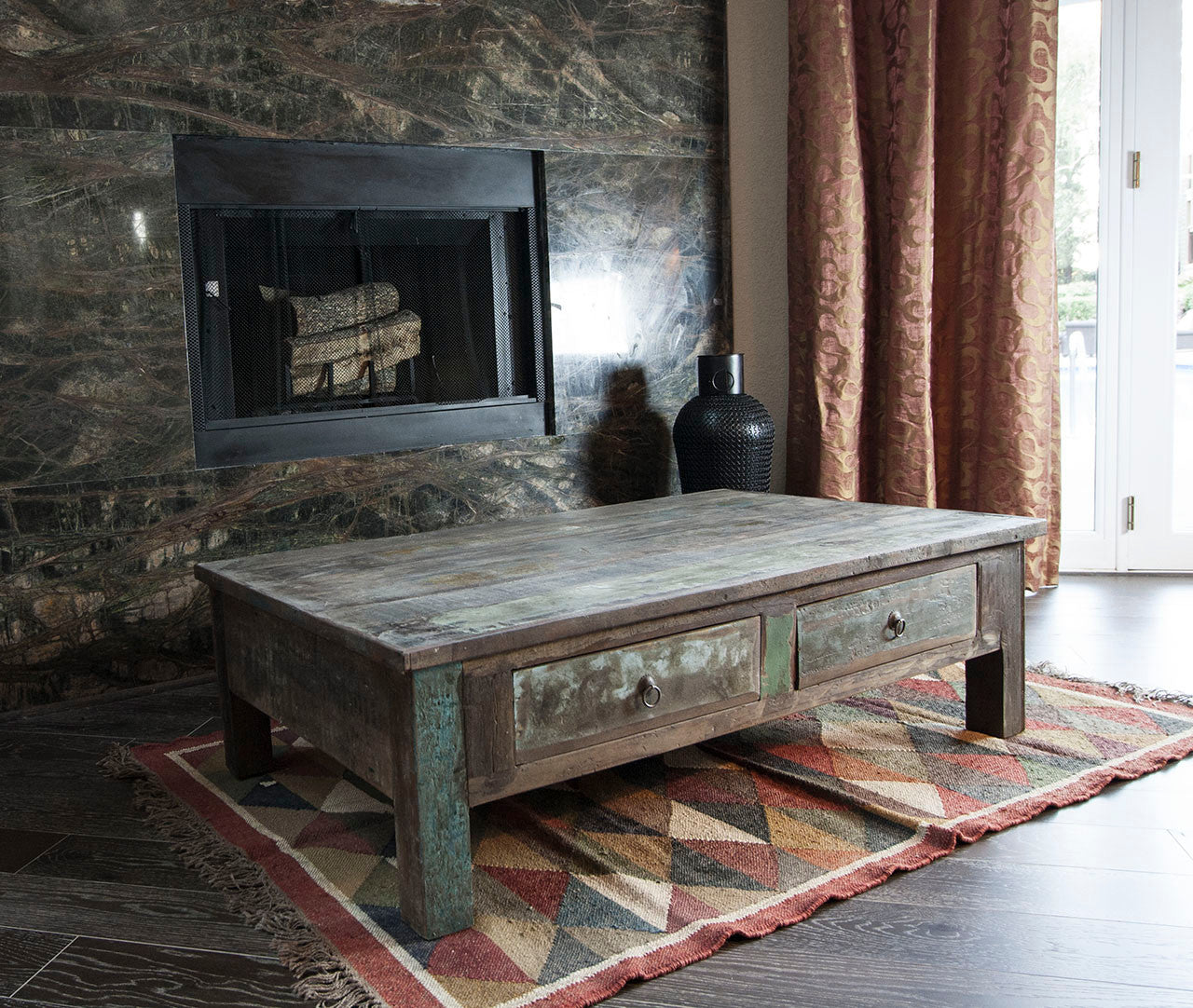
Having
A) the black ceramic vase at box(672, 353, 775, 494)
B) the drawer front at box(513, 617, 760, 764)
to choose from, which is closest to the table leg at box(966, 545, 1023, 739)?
the drawer front at box(513, 617, 760, 764)

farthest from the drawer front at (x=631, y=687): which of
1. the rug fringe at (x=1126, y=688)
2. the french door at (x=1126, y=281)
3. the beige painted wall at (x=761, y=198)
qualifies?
the french door at (x=1126, y=281)

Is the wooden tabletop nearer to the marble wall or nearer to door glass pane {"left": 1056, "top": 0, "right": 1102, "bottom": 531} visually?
the marble wall

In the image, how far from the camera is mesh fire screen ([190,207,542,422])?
2816mm

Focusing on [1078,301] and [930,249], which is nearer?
[930,249]

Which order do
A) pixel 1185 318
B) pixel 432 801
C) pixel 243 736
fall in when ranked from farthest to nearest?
pixel 1185 318, pixel 243 736, pixel 432 801

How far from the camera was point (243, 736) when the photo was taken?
2.05 m

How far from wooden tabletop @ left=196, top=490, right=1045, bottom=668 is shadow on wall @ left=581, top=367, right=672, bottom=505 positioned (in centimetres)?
101

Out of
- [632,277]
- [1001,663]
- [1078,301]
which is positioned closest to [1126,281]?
[1078,301]

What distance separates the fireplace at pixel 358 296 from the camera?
9.13 feet

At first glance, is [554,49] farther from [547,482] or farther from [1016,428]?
[1016,428]

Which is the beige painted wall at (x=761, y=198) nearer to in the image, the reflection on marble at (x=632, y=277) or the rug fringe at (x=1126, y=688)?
the reflection on marble at (x=632, y=277)

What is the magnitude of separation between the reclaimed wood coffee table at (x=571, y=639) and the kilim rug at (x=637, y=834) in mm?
93

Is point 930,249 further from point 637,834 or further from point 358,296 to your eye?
point 637,834

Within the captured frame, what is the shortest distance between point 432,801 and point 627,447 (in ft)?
6.94
